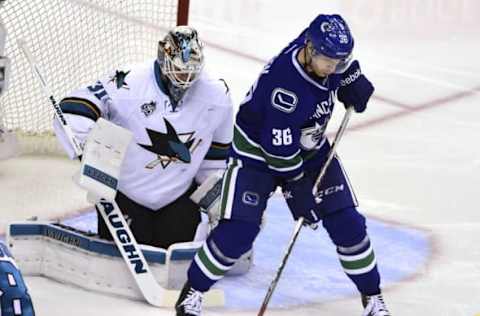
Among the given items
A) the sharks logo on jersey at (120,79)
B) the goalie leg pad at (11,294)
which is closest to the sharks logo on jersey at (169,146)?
the sharks logo on jersey at (120,79)

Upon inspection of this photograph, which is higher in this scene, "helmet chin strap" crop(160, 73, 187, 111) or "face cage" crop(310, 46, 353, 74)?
"face cage" crop(310, 46, 353, 74)

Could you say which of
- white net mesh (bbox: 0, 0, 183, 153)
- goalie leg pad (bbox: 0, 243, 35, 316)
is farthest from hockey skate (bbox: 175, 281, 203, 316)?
white net mesh (bbox: 0, 0, 183, 153)

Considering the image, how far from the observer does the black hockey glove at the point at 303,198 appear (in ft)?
11.4

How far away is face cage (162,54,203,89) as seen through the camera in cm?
371

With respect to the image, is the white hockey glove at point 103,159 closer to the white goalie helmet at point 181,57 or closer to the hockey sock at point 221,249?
the white goalie helmet at point 181,57

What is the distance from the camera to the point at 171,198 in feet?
12.9

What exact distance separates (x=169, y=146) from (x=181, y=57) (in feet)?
0.93

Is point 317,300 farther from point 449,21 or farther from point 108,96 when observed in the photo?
point 449,21

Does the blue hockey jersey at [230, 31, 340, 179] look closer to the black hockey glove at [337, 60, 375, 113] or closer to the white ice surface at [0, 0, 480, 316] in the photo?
the black hockey glove at [337, 60, 375, 113]

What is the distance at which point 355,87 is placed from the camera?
359cm

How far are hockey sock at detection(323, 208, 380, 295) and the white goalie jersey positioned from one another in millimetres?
501

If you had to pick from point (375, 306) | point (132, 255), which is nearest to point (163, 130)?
point (132, 255)

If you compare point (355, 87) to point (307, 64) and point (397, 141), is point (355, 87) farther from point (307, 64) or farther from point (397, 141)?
point (397, 141)

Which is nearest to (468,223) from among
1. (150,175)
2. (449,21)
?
(150,175)
